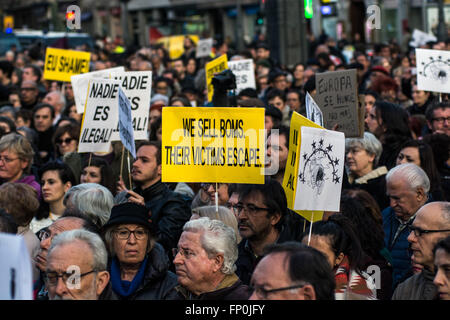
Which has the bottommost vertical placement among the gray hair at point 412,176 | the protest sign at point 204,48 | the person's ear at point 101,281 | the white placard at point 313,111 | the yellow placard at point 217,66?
the person's ear at point 101,281

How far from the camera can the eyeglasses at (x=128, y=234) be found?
540 centimetres

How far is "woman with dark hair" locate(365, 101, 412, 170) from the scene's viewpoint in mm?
8297

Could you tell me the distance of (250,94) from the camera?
11.4 meters

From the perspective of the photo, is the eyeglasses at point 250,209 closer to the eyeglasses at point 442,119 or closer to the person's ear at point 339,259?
the person's ear at point 339,259

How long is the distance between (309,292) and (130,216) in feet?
6.62

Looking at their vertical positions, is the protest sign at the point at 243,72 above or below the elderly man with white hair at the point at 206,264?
above

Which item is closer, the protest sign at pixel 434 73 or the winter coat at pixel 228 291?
the winter coat at pixel 228 291

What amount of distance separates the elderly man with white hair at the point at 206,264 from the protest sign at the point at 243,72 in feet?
27.1

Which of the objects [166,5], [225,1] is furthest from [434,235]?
[166,5]

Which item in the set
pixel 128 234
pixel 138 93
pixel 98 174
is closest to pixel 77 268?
pixel 128 234

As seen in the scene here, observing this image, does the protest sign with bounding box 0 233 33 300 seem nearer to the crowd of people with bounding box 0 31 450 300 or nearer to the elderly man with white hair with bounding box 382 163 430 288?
the crowd of people with bounding box 0 31 450 300

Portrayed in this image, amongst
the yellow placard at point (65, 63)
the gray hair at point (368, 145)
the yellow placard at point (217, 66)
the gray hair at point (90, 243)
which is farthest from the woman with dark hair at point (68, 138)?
the gray hair at point (90, 243)
